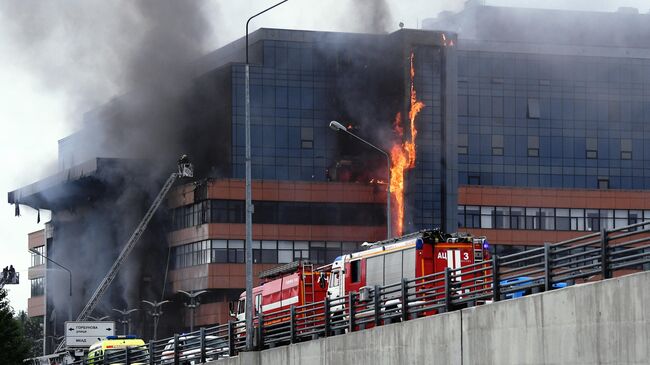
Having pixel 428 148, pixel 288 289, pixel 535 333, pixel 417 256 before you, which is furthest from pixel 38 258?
pixel 535 333

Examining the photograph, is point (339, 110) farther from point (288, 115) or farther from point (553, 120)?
point (553, 120)

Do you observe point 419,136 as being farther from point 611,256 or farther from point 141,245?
point 611,256

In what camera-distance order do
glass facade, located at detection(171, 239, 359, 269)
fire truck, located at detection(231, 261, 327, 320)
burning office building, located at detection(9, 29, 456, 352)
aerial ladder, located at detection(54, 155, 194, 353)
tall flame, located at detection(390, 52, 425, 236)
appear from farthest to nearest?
aerial ladder, located at detection(54, 155, 194, 353) < tall flame, located at detection(390, 52, 425, 236) < burning office building, located at detection(9, 29, 456, 352) < glass facade, located at detection(171, 239, 359, 269) < fire truck, located at detection(231, 261, 327, 320)

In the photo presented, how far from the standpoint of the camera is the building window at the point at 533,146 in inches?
4409

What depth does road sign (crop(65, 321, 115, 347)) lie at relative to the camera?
64.6 meters

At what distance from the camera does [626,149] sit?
11388 centimetres

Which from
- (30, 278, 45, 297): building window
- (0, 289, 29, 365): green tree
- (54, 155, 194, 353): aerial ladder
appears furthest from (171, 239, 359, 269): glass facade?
(0, 289, 29, 365): green tree

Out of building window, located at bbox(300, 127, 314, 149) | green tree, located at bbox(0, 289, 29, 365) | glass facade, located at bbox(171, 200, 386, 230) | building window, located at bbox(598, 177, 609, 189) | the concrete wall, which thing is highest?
building window, located at bbox(300, 127, 314, 149)

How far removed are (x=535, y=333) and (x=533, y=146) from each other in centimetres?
9269

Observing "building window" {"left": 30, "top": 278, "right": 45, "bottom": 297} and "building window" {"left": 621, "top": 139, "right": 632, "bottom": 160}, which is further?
"building window" {"left": 30, "top": 278, "right": 45, "bottom": 297}

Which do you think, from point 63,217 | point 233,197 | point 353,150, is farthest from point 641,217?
point 63,217

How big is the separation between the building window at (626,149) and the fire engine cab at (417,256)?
76965 millimetres

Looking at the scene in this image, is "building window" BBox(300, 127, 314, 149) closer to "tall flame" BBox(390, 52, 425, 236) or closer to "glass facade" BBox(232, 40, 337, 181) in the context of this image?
"glass facade" BBox(232, 40, 337, 181)

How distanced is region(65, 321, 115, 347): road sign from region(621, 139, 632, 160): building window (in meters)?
58.7
